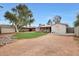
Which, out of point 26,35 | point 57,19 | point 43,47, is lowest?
point 43,47

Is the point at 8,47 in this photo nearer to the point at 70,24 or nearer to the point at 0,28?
the point at 0,28

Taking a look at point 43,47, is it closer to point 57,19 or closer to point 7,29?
point 57,19

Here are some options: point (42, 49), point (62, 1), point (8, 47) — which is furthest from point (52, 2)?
point (8, 47)

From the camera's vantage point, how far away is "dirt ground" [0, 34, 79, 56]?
9.11 ft

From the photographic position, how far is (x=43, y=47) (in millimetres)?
2791

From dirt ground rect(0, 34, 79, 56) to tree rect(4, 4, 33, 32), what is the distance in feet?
0.66

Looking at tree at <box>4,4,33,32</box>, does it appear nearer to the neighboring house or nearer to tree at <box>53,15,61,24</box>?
the neighboring house

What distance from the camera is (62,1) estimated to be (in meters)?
A: 2.78

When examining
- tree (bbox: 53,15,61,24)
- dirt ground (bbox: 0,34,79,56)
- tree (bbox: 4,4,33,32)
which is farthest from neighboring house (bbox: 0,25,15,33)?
tree (bbox: 53,15,61,24)

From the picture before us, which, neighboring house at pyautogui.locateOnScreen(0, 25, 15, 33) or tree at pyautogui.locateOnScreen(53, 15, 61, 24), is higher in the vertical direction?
tree at pyautogui.locateOnScreen(53, 15, 61, 24)

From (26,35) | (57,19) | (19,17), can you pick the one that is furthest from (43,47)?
(19,17)

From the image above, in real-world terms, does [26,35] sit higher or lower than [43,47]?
higher

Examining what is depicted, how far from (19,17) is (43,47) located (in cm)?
48

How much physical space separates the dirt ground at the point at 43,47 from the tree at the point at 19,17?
0.20 meters
